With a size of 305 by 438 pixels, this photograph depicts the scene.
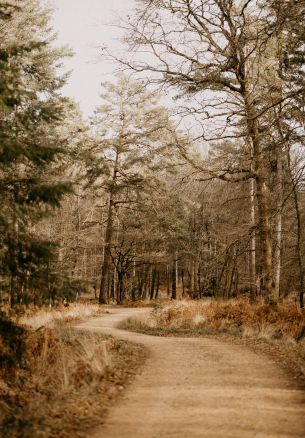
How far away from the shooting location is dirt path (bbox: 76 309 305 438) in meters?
4.62

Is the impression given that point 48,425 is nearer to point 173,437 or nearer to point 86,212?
point 173,437

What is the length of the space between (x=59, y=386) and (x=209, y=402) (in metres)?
2.35

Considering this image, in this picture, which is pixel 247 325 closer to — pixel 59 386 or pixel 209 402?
pixel 209 402

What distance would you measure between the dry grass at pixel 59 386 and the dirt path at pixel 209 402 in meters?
0.32

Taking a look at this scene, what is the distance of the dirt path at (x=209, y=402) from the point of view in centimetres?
462

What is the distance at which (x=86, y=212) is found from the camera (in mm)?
32969

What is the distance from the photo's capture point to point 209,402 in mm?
5543

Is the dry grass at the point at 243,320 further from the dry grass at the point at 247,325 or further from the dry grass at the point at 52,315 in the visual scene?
the dry grass at the point at 52,315

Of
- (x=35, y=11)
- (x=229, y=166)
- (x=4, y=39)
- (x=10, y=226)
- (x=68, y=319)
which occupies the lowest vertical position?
(x=68, y=319)

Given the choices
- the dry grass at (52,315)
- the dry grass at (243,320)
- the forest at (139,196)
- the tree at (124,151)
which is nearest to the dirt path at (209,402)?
the forest at (139,196)

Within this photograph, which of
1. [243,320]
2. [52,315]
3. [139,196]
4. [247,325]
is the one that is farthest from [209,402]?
[139,196]

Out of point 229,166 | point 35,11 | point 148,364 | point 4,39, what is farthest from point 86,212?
point 148,364

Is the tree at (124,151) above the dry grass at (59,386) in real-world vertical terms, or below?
above

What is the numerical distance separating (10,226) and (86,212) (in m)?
27.3
